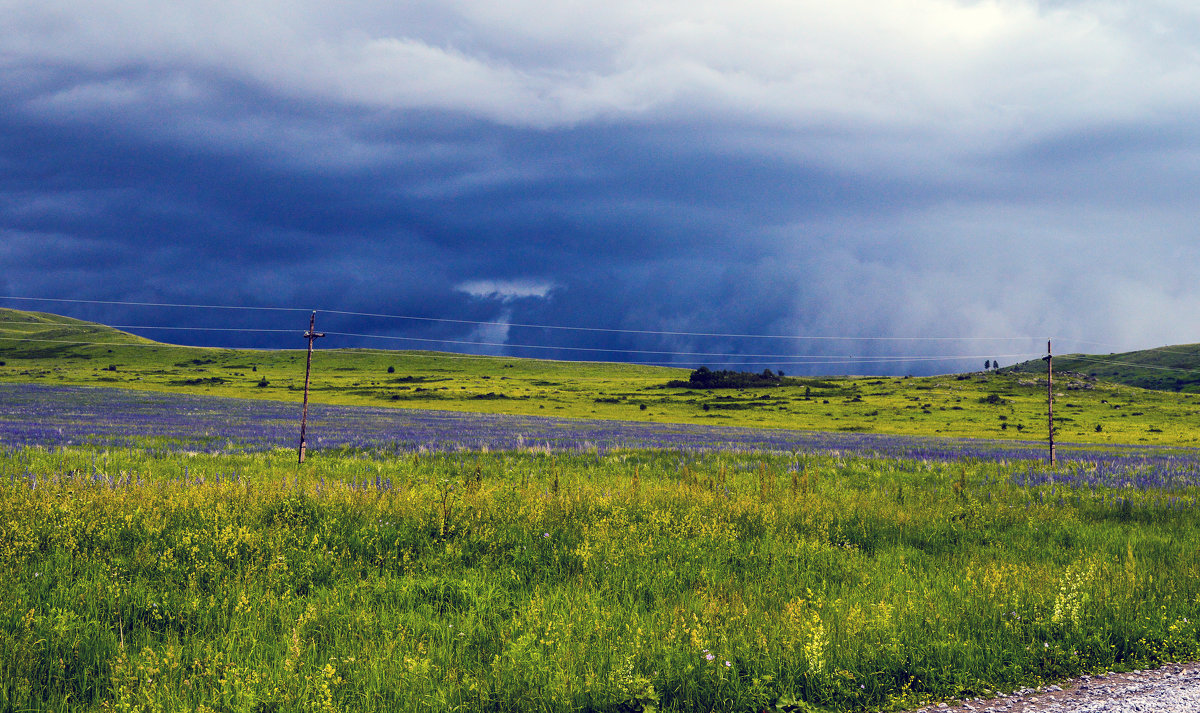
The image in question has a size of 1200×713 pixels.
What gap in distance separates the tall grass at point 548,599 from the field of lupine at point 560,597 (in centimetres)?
3

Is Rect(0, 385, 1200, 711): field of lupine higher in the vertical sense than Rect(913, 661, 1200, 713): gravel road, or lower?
higher

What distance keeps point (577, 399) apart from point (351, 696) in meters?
89.5

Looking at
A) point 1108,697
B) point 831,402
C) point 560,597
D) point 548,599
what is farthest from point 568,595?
point 831,402

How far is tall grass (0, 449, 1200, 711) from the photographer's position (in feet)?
16.8

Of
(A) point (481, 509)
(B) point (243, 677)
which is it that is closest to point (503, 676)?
(B) point (243, 677)

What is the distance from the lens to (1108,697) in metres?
5.46

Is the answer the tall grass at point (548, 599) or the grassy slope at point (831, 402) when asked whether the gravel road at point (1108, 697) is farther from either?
the grassy slope at point (831, 402)

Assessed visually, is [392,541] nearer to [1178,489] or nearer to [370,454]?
[370,454]

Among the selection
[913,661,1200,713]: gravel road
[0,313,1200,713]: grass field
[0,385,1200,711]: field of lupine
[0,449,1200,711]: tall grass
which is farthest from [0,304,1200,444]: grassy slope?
[913,661,1200,713]: gravel road

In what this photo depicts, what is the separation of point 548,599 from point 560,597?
0.57 ft

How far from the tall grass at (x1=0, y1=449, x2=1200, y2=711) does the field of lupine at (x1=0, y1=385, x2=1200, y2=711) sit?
0.10ft

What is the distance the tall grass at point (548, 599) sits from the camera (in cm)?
512

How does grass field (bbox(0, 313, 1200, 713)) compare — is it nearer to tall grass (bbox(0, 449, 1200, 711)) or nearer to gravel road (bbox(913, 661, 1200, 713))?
tall grass (bbox(0, 449, 1200, 711))

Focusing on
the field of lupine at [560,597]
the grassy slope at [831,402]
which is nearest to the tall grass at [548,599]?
the field of lupine at [560,597]
